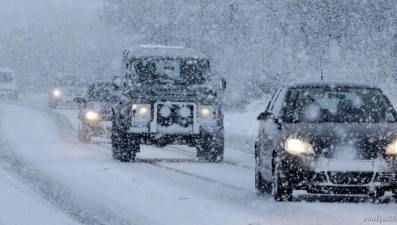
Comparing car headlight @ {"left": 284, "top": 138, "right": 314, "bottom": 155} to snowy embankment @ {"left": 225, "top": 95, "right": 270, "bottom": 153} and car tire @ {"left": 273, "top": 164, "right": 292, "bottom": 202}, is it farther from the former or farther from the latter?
snowy embankment @ {"left": 225, "top": 95, "right": 270, "bottom": 153}

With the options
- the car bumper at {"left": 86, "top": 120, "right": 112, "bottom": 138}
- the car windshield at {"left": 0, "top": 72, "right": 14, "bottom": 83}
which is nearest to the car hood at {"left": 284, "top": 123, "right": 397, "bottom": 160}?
the car bumper at {"left": 86, "top": 120, "right": 112, "bottom": 138}

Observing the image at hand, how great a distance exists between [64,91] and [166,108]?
32.1 meters

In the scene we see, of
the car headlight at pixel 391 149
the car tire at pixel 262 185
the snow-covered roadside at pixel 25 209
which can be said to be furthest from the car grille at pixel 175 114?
the car headlight at pixel 391 149

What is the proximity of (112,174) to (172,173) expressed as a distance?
1051mm

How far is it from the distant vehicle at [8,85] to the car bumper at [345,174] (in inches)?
2160

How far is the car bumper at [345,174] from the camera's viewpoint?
36.4ft

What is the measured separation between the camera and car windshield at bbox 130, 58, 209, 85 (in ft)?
64.8

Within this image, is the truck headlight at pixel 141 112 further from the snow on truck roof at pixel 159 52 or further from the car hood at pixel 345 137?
the car hood at pixel 345 137

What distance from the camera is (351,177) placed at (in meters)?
11.1

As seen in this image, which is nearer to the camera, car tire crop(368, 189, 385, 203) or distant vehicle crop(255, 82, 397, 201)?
distant vehicle crop(255, 82, 397, 201)

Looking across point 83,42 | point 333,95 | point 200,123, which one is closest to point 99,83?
point 200,123

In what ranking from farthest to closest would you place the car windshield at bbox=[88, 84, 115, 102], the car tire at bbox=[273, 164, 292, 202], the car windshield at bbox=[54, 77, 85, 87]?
the car windshield at bbox=[54, 77, 85, 87] < the car windshield at bbox=[88, 84, 115, 102] < the car tire at bbox=[273, 164, 292, 202]

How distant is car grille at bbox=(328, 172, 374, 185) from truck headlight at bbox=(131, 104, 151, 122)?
7771mm

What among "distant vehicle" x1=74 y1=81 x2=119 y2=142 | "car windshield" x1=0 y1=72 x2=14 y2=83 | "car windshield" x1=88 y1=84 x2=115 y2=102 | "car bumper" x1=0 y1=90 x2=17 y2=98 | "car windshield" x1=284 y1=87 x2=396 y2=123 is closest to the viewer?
"car windshield" x1=284 y1=87 x2=396 y2=123
